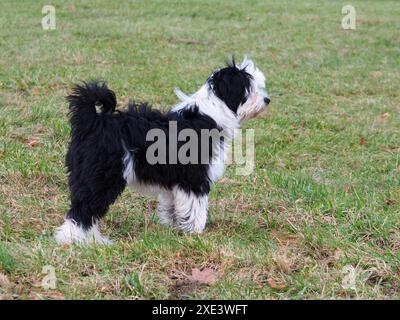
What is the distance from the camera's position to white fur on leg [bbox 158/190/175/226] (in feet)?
16.5

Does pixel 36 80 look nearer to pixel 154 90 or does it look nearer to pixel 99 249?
pixel 154 90

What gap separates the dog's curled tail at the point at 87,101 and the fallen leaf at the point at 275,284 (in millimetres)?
1662

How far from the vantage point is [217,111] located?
16.1 feet

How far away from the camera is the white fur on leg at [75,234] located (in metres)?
4.48

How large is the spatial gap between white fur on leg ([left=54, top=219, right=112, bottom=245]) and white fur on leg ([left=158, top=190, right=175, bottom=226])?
61 cm

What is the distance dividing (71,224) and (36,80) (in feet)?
17.8

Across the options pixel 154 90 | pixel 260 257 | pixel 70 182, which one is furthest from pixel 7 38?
pixel 260 257

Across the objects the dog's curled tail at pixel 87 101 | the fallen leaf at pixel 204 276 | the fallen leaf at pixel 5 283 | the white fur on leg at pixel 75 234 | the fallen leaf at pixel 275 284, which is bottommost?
the fallen leaf at pixel 275 284

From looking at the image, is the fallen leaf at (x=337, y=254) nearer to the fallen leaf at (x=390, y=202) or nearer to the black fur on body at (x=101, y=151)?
the black fur on body at (x=101, y=151)

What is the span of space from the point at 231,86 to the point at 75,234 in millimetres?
1579

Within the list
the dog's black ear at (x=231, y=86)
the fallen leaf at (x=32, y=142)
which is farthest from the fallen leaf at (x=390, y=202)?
the fallen leaf at (x=32, y=142)

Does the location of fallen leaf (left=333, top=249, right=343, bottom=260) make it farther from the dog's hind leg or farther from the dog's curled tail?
the dog's curled tail

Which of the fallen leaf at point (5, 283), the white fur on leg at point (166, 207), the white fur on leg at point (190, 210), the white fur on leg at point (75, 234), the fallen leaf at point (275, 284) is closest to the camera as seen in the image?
the fallen leaf at point (5, 283)
